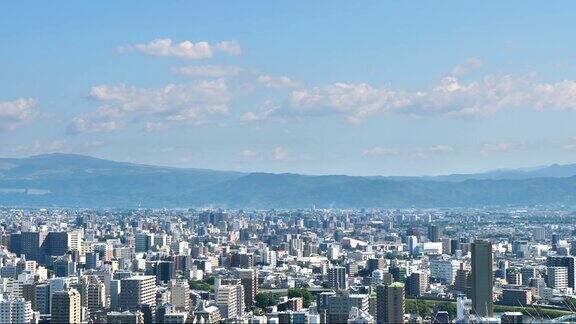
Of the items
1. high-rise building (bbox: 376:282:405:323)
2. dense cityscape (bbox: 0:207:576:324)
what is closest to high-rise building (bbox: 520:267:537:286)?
dense cityscape (bbox: 0:207:576:324)

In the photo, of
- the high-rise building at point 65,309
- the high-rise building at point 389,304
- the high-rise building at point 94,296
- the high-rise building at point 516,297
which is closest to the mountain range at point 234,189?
the high-rise building at point 516,297

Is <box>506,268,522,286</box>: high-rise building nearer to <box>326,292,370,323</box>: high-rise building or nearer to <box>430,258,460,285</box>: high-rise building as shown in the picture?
<box>430,258,460,285</box>: high-rise building

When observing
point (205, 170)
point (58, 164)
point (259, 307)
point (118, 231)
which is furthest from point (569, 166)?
point (259, 307)

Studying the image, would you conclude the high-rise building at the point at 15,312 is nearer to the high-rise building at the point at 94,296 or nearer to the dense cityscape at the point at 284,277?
the dense cityscape at the point at 284,277

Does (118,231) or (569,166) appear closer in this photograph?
(118,231)

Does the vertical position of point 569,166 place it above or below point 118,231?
above

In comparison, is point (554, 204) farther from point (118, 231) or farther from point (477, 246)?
point (477, 246)
